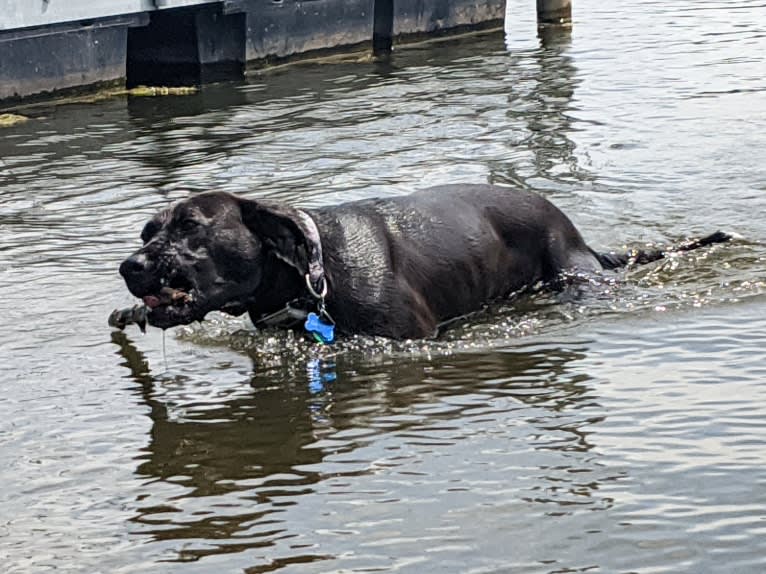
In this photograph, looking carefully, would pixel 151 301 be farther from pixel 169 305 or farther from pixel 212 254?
pixel 212 254

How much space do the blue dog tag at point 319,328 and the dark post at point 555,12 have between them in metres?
15.1

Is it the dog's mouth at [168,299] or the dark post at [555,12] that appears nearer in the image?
the dog's mouth at [168,299]

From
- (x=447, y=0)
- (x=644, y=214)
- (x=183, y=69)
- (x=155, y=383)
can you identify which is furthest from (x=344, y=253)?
(x=447, y=0)

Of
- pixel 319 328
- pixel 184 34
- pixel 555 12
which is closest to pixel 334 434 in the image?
pixel 319 328

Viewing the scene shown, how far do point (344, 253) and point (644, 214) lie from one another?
3.54 m

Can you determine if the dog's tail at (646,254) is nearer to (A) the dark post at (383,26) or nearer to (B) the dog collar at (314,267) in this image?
(B) the dog collar at (314,267)

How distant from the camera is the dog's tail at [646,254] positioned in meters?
8.92

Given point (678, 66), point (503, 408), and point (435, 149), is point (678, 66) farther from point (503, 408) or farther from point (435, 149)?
point (503, 408)

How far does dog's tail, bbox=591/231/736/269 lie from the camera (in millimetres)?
8922

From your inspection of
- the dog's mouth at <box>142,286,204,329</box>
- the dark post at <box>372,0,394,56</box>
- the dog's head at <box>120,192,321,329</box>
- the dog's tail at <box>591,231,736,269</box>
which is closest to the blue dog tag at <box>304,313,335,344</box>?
the dog's head at <box>120,192,321,329</box>

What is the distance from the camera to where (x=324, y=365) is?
737 cm

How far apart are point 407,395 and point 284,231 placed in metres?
1.02

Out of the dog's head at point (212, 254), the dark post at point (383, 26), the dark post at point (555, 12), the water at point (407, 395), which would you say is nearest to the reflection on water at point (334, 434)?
the water at point (407, 395)

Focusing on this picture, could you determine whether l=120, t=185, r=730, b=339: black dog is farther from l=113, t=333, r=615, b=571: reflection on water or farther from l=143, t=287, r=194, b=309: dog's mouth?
l=113, t=333, r=615, b=571: reflection on water
